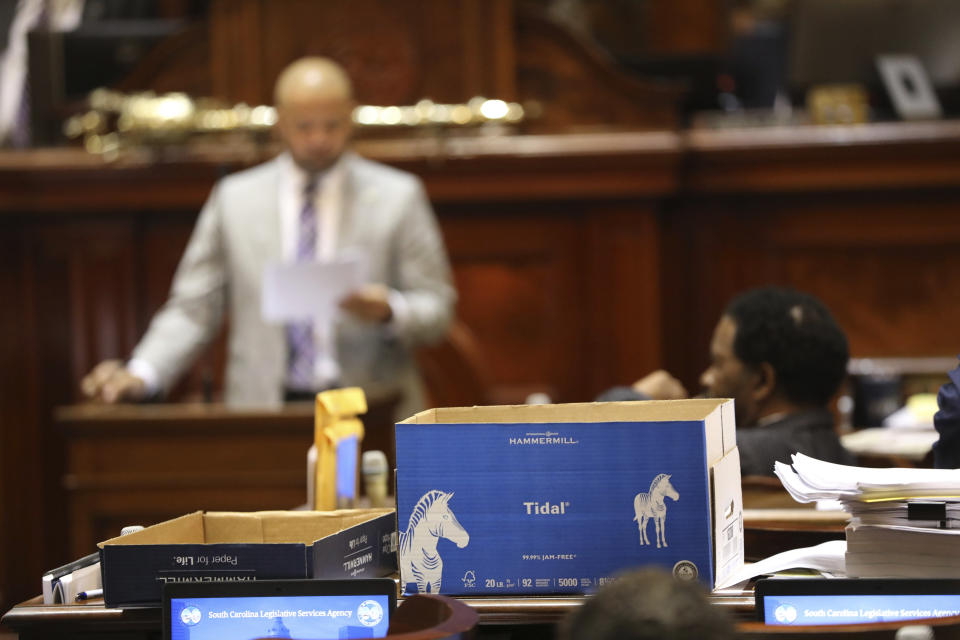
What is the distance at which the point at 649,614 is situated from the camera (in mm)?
957

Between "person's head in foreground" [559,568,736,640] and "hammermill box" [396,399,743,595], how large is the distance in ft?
2.40

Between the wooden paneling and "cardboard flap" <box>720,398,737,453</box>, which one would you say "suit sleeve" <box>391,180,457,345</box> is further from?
"cardboard flap" <box>720,398,737,453</box>

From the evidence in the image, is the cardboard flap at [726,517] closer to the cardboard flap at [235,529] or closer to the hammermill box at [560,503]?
the hammermill box at [560,503]

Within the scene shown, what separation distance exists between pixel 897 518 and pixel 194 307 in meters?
3.01

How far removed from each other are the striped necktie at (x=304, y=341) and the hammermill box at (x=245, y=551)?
7.42ft

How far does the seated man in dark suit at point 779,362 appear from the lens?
2605 mm

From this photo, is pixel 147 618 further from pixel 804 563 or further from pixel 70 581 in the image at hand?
Result: pixel 804 563

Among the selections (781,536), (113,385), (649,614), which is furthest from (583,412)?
(113,385)

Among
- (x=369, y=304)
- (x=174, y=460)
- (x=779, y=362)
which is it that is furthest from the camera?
(x=369, y=304)

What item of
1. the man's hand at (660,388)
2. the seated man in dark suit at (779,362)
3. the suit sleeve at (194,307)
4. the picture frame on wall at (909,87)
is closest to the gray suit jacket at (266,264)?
the suit sleeve at (194,307)

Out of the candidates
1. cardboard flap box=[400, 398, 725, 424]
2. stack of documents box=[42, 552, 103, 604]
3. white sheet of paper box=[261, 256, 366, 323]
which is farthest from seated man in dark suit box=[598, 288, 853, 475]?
white sheet of paper box=[261, 256, 366, 323]

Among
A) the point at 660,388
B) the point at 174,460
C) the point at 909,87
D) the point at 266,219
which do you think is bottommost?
the point at 174,460

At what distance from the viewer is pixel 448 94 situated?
18.0 ft

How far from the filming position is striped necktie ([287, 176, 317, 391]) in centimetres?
426
